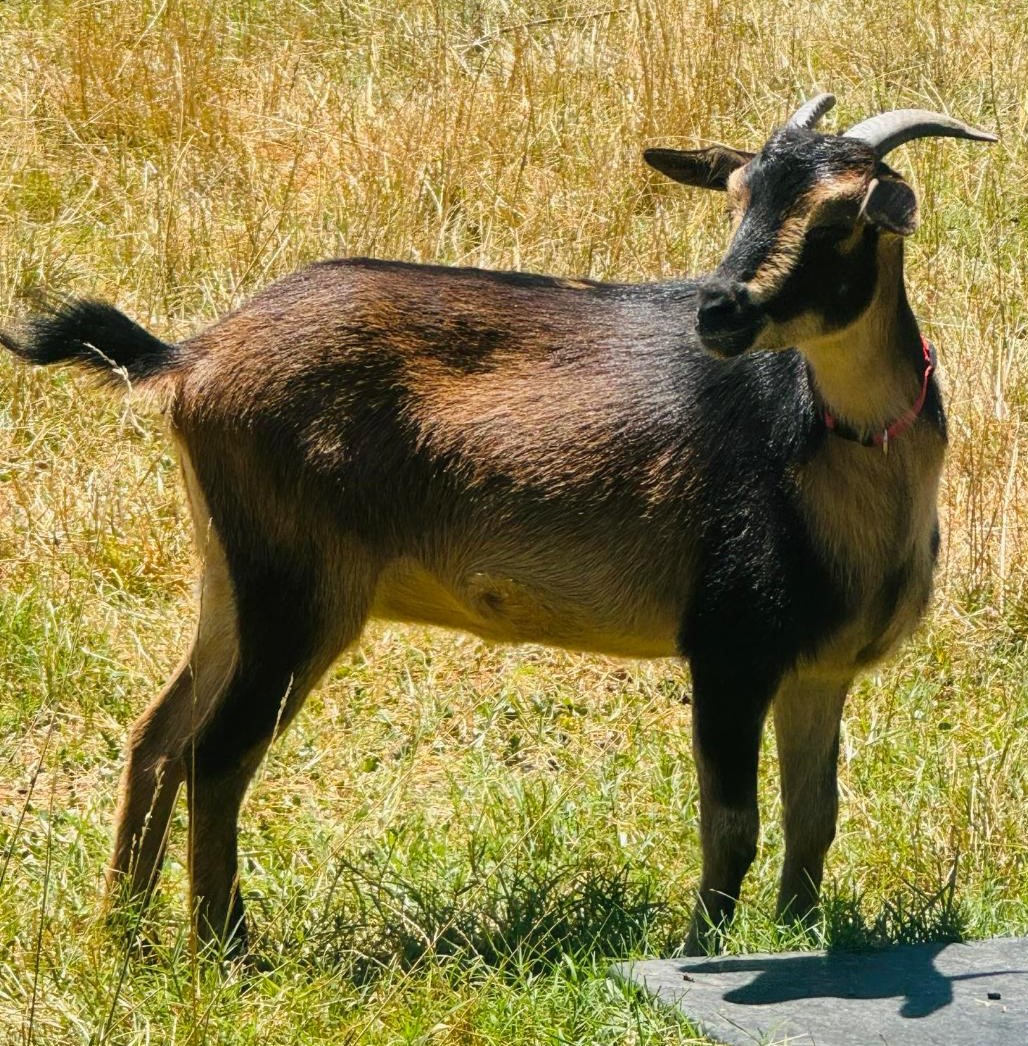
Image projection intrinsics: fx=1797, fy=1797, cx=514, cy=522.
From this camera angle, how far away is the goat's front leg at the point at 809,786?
5.04m

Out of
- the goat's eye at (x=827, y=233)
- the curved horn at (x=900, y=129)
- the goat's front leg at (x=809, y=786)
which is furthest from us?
the goat's front leg at (x=809, y=786)

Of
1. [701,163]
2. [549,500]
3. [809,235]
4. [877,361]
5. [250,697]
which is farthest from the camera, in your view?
[701,163]

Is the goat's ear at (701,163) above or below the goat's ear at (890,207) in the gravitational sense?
above

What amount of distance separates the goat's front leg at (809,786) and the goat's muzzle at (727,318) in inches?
44.9

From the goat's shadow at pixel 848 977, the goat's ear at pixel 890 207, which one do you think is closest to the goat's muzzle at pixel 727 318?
the goat's ear at pixel 890 207

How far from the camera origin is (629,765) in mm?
5898

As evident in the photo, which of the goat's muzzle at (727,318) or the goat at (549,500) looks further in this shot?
the goat at (549,500)

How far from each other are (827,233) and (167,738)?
2274 mm

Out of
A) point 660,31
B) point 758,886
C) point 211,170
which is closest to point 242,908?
point 758,886

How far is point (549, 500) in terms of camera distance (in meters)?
4.93

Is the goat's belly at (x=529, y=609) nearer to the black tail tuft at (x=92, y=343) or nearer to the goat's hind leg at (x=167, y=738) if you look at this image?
the goat's hind leg at (x=167, y=738)

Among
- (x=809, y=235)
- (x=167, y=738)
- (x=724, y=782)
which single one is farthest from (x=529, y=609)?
(x=809, y=235)

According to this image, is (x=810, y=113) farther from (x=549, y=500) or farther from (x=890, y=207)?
(x=549, y=500)

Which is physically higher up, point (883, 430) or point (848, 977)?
point (883, 430)
